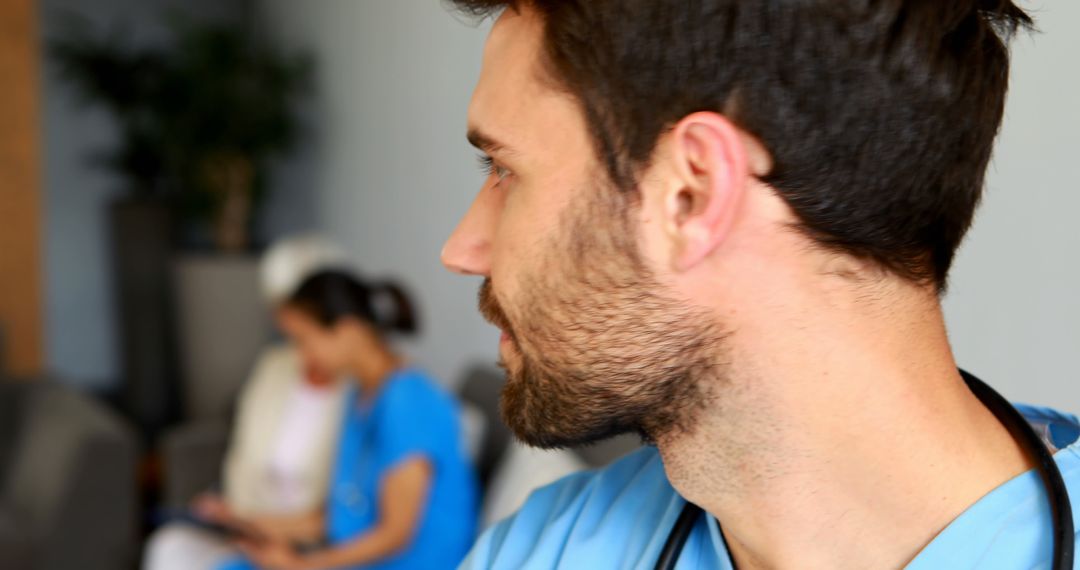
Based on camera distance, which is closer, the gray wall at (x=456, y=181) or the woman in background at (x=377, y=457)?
the gray wall at (x=456, y=181)

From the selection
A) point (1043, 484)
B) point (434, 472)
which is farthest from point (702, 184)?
point (434, 472)

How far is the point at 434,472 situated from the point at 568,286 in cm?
156

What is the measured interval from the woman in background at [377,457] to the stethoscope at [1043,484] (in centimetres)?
142

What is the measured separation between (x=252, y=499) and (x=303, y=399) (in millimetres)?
306

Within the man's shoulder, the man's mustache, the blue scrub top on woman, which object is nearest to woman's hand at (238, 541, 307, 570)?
the blue scrub top on woman

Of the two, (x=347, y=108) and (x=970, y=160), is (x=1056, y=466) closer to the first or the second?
(x=970, y=160)

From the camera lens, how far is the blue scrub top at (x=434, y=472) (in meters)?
2.28

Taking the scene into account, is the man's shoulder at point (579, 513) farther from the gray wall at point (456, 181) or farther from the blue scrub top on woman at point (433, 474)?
the blue scrub top on woman at point (433, 474)

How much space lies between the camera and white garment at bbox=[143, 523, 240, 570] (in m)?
2.71

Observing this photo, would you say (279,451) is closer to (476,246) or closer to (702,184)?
(476,246)

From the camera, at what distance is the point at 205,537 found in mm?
2838

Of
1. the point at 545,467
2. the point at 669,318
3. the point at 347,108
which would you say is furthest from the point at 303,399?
the point at 669,318

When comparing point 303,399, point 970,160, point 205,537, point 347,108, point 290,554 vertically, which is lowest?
point 205,537

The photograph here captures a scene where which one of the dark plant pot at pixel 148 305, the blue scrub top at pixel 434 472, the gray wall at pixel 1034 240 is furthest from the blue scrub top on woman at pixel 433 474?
the dark plant pot at pixel 148 305
